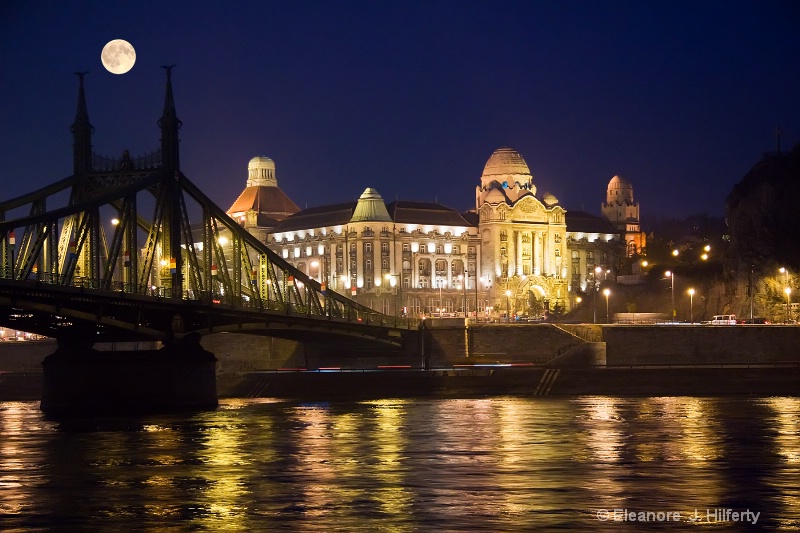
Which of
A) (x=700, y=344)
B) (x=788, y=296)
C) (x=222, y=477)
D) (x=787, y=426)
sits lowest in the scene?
(x=222, y=477)

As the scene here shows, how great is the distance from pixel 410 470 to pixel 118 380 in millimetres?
41624

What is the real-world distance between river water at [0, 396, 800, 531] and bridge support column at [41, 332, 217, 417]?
183 inches

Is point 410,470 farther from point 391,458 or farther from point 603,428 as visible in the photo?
point 603,428

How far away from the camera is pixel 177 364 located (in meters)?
97.3

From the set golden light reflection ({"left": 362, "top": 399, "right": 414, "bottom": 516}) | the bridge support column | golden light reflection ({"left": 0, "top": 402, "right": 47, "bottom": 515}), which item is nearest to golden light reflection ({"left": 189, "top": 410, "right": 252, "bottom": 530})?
golden light reflection ({"left": 362, "top": 399, "right": 414, "bottom": 516})

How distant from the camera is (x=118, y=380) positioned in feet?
315

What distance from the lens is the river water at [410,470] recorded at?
46562 millimetres

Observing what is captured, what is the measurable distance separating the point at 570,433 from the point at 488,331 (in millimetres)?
75085

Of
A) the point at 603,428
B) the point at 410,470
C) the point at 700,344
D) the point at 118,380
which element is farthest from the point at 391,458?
the point at 700,344

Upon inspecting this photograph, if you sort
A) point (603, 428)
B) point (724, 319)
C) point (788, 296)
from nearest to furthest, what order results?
point (603, 428)
point (788, 296)
point (724, 319)

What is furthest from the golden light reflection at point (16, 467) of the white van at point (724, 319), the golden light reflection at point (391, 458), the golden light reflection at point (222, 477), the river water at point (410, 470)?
the white van at point (724, 319)

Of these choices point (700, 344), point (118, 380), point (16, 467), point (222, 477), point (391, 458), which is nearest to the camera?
point (222, 477)

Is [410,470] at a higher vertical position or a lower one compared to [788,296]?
lower

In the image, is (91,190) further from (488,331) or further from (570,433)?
(488,331)
